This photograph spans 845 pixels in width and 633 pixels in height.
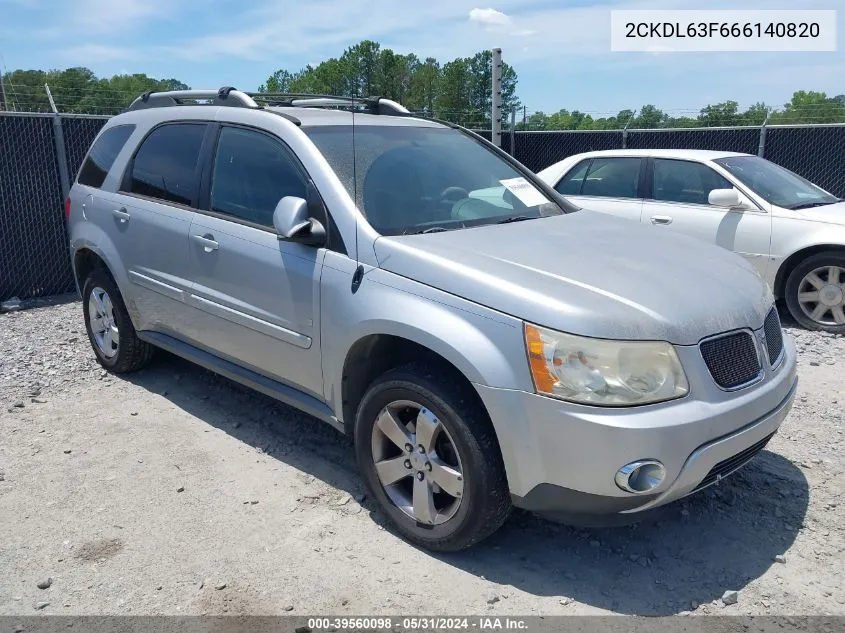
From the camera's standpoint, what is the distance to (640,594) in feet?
9.86

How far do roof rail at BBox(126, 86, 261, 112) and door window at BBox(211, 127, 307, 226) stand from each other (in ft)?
0.72

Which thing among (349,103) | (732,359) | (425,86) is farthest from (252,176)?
(425,86)

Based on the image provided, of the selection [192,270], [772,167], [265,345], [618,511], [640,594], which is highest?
[772,167]

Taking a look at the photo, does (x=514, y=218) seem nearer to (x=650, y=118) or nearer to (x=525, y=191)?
(x=525, y=191)

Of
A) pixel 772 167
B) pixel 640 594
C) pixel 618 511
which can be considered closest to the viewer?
pixel 618 511

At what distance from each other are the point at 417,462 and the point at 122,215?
9.67ft

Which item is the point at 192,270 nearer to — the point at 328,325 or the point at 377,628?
the point at 328,325

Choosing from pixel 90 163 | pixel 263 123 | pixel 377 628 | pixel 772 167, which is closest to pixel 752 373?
pixel 377 628

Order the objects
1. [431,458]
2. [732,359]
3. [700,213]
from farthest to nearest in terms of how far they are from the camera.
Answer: [700,213]
[431,458]
[732,359]

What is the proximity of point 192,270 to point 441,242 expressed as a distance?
1.75 metres

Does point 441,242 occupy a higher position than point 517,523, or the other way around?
point 441,242

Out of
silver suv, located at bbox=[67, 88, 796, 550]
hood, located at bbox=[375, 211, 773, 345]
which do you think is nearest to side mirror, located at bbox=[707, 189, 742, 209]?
silver suv, located at bbox=[67, 88, 796, 550]

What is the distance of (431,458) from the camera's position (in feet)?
Answer: 10.3

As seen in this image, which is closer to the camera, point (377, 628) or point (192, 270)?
point (377, 628)
